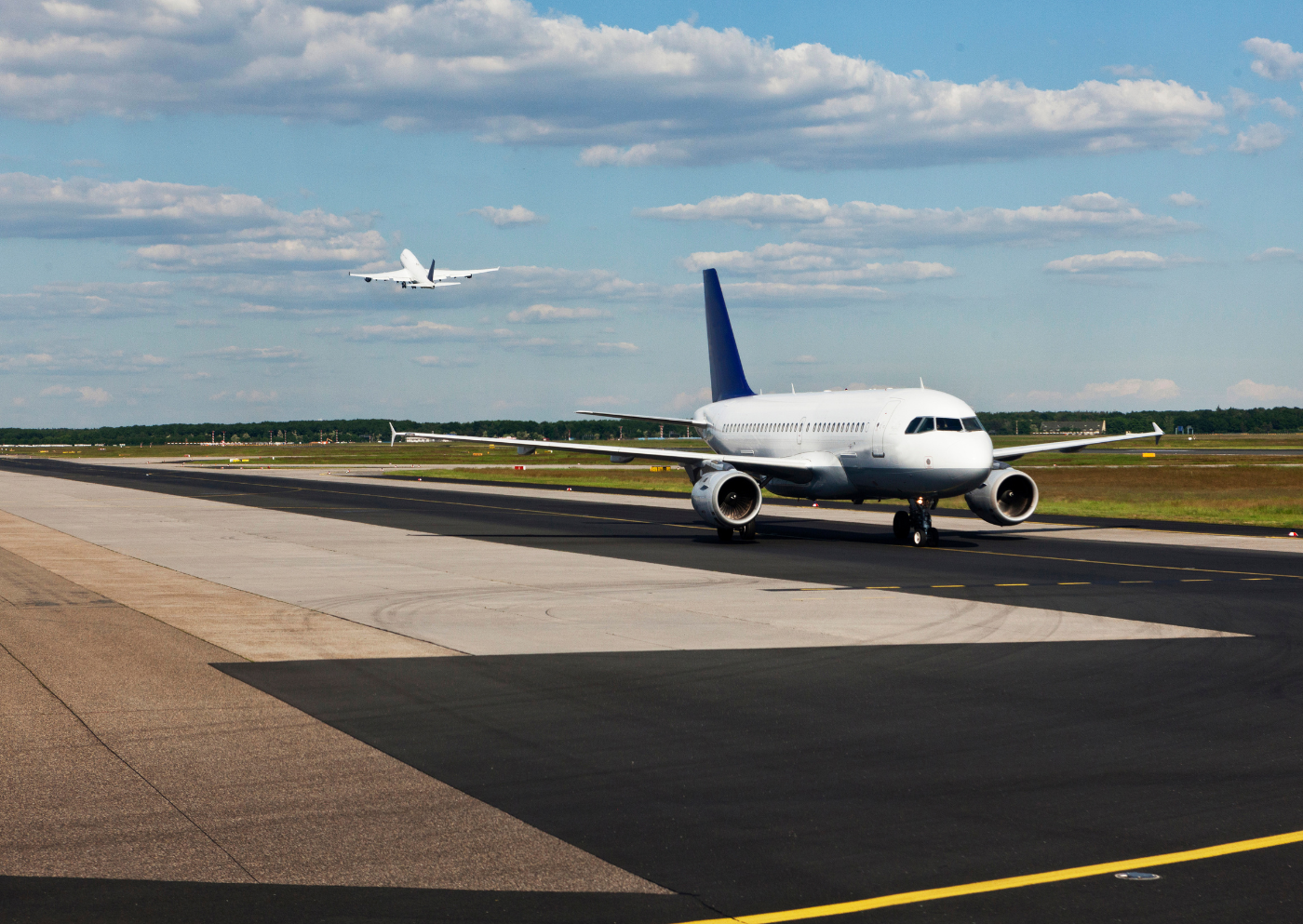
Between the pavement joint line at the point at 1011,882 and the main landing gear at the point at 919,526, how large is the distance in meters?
25.8

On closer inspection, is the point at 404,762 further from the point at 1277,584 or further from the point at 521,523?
the point at 521,523

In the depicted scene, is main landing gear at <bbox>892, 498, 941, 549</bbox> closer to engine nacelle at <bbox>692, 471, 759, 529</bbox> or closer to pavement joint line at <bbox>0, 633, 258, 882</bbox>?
engine nacelle at <bbox>692, 471, 759, 529</bbox>

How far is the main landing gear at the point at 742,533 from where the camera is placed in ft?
114

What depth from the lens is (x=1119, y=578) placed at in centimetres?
2545

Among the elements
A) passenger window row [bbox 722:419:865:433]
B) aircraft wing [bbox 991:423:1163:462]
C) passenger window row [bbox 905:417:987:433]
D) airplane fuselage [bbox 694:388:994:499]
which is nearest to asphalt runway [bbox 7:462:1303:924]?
airplane fuselage [bbox 694:388:994:499]

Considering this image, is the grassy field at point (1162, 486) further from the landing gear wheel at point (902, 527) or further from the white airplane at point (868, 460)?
the landing gear wheel at point (902, 527)

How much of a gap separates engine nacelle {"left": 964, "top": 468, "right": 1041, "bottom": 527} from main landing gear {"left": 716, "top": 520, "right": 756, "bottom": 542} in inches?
231

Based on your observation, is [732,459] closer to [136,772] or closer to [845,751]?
[845,751]

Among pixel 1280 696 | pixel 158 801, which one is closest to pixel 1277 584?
pixel 1280 696

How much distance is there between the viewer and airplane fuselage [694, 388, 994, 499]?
106 ft

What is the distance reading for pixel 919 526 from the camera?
112ft

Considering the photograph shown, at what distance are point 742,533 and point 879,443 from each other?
463 centimetres

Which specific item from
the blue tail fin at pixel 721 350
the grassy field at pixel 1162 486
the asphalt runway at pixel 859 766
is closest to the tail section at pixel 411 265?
the grassy field at pixel 1162 486

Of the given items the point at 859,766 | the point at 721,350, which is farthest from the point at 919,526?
the point at 859,766
